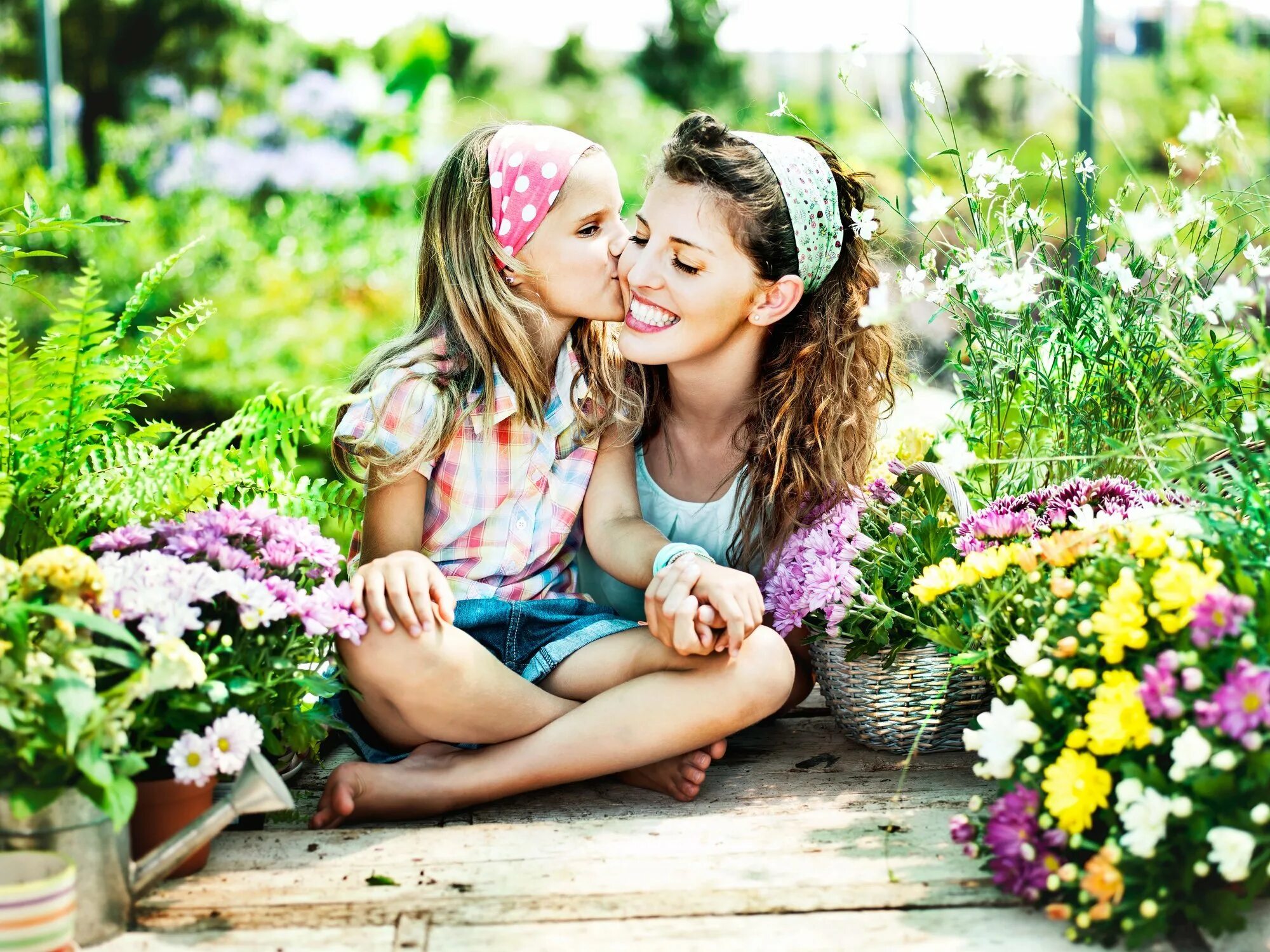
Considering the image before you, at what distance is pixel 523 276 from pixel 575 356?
21 centimetres

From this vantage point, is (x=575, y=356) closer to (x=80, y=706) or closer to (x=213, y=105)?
(x=80, y=706)

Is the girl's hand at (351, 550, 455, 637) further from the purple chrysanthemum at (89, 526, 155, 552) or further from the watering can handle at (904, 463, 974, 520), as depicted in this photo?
the watering can handle at (904, 463, 974, 520)

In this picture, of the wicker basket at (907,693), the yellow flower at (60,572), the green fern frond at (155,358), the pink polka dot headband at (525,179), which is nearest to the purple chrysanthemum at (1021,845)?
the wicker basket at (907,693)

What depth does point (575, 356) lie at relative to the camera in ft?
8.53

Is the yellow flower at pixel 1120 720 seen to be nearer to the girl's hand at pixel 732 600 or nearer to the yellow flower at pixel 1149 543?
the yellow flower at pixel 1149 543

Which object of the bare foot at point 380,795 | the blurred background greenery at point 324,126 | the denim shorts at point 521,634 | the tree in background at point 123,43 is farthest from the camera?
the tree in background at point 123,43

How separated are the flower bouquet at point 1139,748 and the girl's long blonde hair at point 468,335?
1101 mm

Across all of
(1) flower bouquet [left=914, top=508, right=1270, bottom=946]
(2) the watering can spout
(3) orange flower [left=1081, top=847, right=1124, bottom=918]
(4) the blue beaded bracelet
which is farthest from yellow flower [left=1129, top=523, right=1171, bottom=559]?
(2) the watering can spout

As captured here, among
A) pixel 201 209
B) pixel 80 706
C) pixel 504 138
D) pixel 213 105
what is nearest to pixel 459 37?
pixel 213 105

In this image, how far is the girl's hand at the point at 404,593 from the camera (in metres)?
1.97

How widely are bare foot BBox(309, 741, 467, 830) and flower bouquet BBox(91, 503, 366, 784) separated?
86 millimetres

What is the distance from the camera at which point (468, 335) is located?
2.44 m

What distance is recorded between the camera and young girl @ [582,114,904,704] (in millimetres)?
2463

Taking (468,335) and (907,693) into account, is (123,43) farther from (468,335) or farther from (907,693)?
(907,693)
